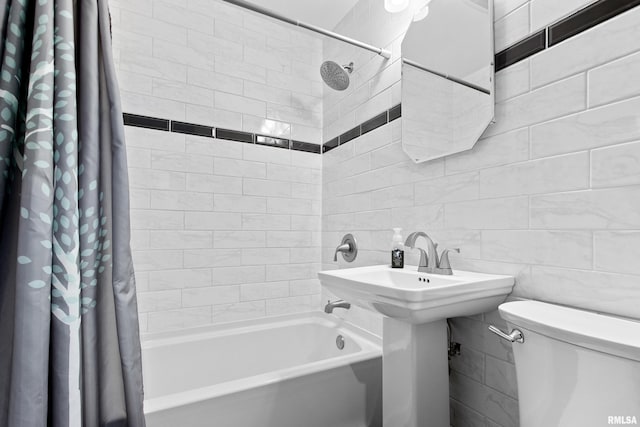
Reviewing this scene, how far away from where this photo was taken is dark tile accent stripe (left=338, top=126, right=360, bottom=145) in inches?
80.2

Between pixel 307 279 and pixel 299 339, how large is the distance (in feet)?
1.33

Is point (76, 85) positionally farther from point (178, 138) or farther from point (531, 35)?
point (531, 35)

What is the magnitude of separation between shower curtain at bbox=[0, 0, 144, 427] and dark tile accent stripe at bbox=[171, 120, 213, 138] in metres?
1.18

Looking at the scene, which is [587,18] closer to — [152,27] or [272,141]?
[272,141]

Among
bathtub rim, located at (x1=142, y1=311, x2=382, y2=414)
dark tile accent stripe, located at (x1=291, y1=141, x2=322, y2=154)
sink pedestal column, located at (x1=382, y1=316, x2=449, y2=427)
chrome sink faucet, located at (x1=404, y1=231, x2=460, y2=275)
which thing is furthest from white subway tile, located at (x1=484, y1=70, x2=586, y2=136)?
dark tile accent stripe, located at (x1=291, y1=141, x2=322, y2=154)

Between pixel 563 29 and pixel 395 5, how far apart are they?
99 cm

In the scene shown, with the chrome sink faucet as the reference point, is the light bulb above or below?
above

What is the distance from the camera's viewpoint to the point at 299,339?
7.13 ft

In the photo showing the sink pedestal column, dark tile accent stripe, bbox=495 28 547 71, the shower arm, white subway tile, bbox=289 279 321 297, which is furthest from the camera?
white subway tile, bbox=289 279 321 297

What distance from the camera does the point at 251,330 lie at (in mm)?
2059

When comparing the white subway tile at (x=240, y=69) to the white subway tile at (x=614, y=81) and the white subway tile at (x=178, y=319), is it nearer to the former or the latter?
the white subway tile at (x=178, y=319)

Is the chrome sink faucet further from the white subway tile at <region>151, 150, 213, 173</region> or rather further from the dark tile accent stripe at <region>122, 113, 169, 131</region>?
the dark tile accent stripe at <region>122, 113, 169, 131</region>

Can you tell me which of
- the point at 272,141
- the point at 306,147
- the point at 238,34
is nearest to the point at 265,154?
the point at 272,141

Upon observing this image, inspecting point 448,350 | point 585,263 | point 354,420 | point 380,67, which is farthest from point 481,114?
point 354,420
